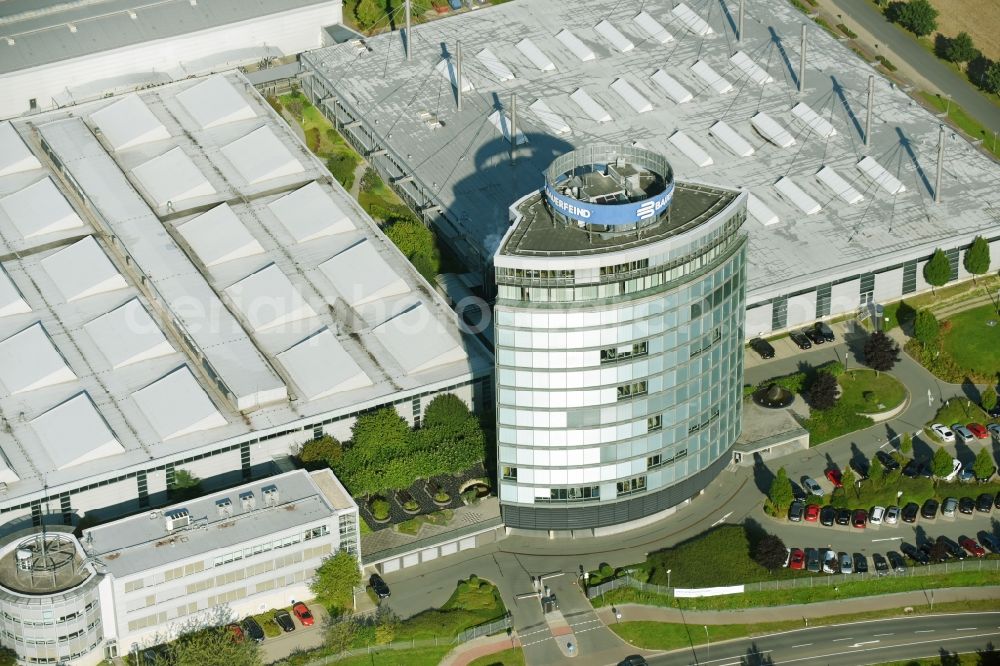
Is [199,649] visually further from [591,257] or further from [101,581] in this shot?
[591,257]

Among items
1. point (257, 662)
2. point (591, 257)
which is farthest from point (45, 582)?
point (591, 257)

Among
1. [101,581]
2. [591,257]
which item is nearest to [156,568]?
[101,581]

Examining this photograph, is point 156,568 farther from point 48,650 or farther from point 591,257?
point 591,257

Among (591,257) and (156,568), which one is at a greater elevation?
(591,257)

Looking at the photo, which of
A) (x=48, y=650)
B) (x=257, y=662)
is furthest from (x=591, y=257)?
(x=48, y=650)

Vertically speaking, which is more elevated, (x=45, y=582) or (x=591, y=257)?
(x=591, y=257)

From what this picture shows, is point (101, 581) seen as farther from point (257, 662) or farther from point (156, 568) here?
point (257, 662)
